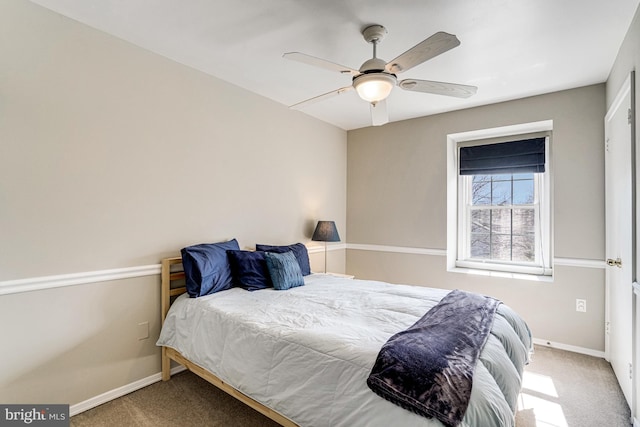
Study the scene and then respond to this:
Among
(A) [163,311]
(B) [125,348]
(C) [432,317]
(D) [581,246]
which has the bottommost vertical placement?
(B) [125,348]

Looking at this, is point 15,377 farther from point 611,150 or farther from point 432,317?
point 611,150

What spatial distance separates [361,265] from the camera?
181 inches

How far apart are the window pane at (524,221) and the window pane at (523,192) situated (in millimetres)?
108

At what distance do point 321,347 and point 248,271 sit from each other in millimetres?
1285

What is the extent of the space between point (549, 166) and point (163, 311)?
13.8ft

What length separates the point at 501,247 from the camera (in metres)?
3.85

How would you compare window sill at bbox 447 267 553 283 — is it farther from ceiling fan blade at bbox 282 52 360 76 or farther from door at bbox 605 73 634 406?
ceiling fan blade at bbox 282 52 360 76

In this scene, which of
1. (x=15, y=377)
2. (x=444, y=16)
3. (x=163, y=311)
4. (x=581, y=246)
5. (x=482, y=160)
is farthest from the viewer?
(x=482, y=160)

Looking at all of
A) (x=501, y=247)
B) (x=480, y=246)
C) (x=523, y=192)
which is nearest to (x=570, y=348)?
(x=501, y=247)

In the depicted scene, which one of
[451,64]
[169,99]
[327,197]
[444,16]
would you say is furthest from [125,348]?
[451,64]

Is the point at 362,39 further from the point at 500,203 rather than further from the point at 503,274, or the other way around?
the point at 503,274

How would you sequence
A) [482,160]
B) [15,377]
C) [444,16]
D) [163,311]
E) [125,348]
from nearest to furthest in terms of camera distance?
[15,377]
[444,16]
[125,348]
[163,311]
[482,160]

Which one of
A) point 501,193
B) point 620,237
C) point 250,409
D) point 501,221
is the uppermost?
point 501,193

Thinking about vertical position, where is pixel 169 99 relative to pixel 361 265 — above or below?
above
